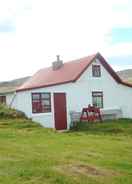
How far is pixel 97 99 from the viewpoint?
93.8 ft

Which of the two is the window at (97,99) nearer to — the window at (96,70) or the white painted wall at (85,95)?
the white painted wall at (85,95)

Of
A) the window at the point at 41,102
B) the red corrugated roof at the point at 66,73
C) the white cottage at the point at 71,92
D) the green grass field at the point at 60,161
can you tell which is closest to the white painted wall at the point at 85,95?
the white cottage at the point at 71,92

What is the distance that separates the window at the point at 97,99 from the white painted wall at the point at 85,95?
0.29m

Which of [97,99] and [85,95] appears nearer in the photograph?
[85,95]

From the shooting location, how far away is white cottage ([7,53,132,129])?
2562 centimetres

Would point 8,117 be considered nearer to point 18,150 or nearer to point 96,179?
point 18,150

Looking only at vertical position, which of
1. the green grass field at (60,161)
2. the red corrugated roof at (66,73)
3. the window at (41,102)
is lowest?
the green grass field at (60,161)

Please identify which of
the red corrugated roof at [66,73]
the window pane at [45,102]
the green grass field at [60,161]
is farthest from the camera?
the red corrugated roof at [66,73]

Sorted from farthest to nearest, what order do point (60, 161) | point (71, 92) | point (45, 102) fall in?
point (71, 92) < point (45, 102) < point (60, 161)

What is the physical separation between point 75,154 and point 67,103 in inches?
564

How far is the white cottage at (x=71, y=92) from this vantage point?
84.1ft

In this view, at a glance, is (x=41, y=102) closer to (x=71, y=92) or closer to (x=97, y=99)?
(x=71, y=92)

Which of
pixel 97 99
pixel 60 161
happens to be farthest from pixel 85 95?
pixel 60 161

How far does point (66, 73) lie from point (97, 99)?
2866 mm
